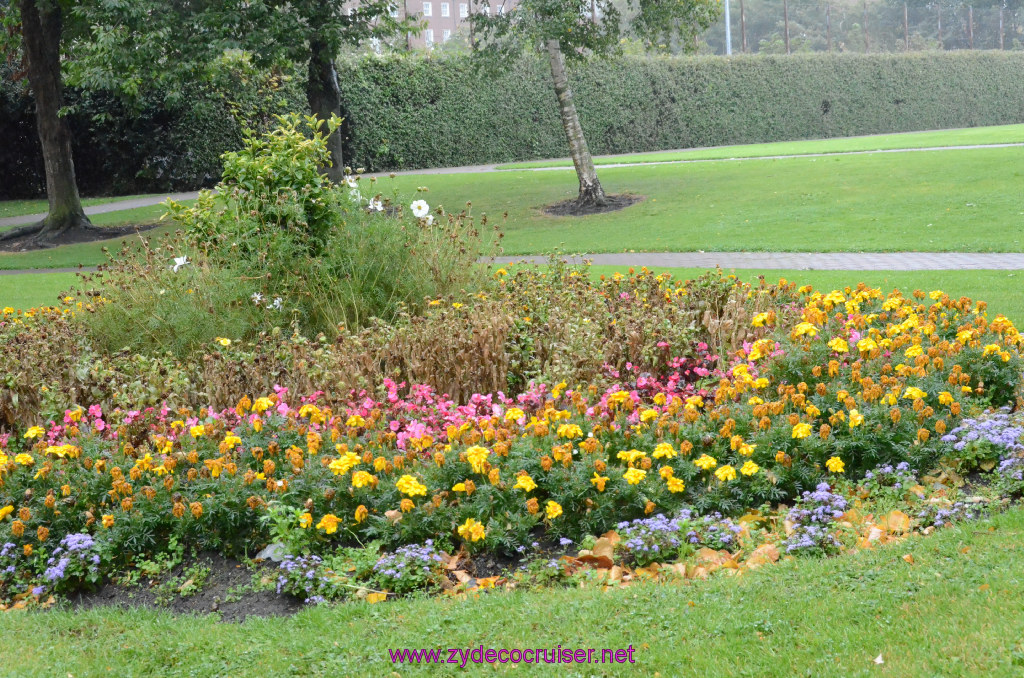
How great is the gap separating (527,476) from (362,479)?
644 mm

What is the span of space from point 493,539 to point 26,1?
1651 cm

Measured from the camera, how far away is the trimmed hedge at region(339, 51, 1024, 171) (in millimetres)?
27688

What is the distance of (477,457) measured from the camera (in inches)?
152

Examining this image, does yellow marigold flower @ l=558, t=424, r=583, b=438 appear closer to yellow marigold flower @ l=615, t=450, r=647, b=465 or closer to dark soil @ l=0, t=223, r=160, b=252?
yellow marigold flower @ l=615, t=450, r=647, b=465

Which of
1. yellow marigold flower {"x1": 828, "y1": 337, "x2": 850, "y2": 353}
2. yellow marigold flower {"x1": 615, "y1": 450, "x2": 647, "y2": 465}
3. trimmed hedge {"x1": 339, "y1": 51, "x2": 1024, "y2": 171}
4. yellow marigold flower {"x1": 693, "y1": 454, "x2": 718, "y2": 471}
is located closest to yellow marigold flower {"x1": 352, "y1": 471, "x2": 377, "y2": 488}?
yellow marigold flower {"x1": 615, "y1": 450, "x2": 647, "y2": 465}

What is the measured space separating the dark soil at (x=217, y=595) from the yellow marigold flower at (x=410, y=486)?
56 cm

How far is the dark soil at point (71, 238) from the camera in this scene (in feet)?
55.1

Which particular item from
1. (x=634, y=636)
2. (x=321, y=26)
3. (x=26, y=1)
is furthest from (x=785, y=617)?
(x=26, y=1)

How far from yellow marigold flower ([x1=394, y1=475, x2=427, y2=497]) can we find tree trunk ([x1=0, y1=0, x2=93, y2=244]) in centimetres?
1547

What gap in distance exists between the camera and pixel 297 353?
5773mm

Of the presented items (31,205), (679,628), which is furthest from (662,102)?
(679,628)

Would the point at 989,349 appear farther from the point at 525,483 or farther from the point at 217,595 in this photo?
the point at 217,595

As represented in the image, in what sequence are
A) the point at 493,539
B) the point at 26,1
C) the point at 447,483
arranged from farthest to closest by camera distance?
the point at 26,1
the point at 447,483
the point at 493,539

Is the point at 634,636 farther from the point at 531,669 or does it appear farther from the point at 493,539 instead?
the point at 493,539
